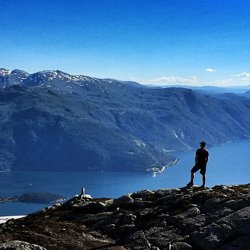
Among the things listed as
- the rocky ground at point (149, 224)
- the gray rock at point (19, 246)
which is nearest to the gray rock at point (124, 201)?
the rocky ground at point (149, 224)

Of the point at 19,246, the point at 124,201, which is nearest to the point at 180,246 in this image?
the point at 19,246

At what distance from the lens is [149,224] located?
2270 cm

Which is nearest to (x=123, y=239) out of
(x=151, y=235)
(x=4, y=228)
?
(x=151, y=235)

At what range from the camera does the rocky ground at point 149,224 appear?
2022cm

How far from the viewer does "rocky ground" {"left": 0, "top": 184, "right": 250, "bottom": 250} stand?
20.2 m

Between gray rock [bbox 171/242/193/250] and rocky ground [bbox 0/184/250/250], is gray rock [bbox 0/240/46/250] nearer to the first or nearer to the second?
rocky ground [bbox 0/184/250/250]

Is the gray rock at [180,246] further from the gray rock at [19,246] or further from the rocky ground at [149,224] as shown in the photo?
the gray rock at [19,246]

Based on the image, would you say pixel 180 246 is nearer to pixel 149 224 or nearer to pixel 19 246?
pixel 149 224

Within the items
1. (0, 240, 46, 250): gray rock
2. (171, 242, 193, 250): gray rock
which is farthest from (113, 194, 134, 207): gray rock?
(0, 240, 46, 250): gray rock

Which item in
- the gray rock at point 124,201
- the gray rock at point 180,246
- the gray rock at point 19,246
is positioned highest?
the gray rock at point 124,201

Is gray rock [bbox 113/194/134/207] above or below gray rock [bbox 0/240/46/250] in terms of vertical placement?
above

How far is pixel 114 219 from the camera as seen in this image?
2434cm

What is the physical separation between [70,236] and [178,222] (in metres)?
5.64

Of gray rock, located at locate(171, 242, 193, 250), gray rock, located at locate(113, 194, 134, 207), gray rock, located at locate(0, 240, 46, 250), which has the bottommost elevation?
gray rock, located at locate(0, 240, 46, 250)
